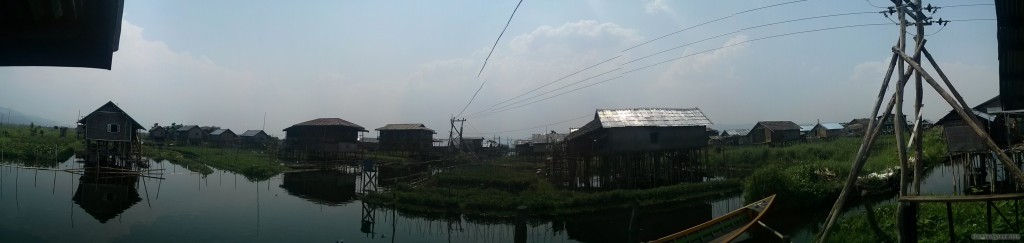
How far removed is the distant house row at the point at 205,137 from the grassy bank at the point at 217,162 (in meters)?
11.1

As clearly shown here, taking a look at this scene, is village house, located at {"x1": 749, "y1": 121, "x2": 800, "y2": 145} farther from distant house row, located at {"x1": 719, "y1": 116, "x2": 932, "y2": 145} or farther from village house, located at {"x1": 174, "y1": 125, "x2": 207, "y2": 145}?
village house, located at {"x1": 174, "y1": 125, "x2": 207, "y2": 145}

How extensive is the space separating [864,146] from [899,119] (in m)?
0.63

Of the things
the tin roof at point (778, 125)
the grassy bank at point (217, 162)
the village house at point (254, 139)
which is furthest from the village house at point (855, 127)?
the village house at point (254, 139)

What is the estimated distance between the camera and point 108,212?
20094mm

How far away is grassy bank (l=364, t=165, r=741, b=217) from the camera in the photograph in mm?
19562

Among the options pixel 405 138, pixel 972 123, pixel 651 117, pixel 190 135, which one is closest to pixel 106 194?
pixel 405 138

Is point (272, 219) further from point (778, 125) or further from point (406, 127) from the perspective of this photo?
point (778, 125)

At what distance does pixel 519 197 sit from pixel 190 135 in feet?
185

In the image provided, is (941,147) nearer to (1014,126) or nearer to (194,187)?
(1014,126)

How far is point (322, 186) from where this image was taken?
29.2m

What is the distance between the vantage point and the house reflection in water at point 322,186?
81.8ft

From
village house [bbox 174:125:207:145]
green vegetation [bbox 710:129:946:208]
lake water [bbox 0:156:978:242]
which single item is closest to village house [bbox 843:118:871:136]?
green vegetation [bbox 710:129:946:208]

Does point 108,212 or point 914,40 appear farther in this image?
point 108,212

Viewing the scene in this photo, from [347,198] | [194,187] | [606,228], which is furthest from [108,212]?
[606,228]
